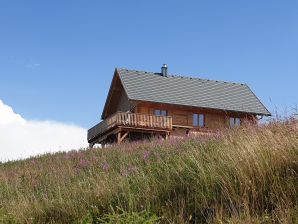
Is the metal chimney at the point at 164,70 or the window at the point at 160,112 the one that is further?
the metal chimney at the point at 164,70

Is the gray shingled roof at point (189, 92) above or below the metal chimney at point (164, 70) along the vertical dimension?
below

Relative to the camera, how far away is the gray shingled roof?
36219 millimetres

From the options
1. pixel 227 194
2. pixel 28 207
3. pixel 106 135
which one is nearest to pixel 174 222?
pixel 227 194

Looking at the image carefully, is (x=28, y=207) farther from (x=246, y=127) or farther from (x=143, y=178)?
(x=246, y=127)

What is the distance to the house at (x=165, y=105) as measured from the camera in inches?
1316

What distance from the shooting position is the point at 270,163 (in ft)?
20.4

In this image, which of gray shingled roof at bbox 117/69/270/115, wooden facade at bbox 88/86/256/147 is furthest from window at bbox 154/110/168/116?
gray shingled roof at bbox 117/69/270/115

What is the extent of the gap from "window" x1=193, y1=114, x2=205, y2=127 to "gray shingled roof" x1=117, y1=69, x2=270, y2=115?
3.95ft

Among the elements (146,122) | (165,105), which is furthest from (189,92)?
(146,122)

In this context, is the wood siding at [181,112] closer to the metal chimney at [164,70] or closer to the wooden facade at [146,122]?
the wooden facade at [146,122]

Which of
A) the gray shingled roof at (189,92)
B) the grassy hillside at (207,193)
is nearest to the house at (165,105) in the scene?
the gray shingled roof at (189,92)

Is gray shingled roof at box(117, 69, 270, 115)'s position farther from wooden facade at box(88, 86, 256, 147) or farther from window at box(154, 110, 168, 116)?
window at box(154, 110, 168, 116)

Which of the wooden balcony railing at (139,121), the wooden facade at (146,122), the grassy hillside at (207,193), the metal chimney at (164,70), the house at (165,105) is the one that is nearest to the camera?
the grassy hillside at (207,193)

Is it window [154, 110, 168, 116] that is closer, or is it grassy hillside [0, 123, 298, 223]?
grassy hillside [0, 123, 298, 223]
